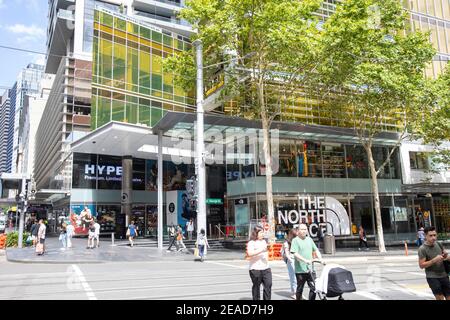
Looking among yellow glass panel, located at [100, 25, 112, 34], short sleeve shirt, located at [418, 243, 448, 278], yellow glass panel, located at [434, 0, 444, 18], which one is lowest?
short sleeve shirt, located at [418, 243, 448, 278]

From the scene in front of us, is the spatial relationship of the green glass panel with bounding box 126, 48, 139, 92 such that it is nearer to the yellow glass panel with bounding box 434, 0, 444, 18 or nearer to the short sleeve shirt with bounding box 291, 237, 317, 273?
the yellow glass panel with bounding box 434, 0, 444, 18

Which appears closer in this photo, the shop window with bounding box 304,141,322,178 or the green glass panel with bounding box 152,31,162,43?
the shop window with bounding box 304,141,322,178

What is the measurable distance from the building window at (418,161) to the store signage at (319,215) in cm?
902

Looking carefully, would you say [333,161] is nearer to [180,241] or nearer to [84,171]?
[180,241]

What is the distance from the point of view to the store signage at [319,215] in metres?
28.8

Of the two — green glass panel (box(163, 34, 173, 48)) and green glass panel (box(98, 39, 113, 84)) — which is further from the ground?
green glass panel (box(163, 34, 173, 48))

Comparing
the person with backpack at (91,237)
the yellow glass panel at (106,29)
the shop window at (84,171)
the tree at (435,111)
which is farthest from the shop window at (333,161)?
the yellow glass panel at (106,29)

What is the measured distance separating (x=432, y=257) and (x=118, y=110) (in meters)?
34.0

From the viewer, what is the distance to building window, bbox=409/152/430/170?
115 ft

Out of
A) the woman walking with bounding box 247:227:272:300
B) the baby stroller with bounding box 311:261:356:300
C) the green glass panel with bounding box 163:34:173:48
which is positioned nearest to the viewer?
the baby stroller with bounding box 311:261:356:300

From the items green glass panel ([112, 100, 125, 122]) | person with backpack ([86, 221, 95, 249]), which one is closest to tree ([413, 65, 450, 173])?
person with backpack ([86, 221, 95, 249])

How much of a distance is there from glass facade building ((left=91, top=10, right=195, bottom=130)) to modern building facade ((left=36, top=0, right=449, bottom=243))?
3.8 inches

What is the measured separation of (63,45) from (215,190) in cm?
3717

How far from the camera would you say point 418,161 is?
35.2m
